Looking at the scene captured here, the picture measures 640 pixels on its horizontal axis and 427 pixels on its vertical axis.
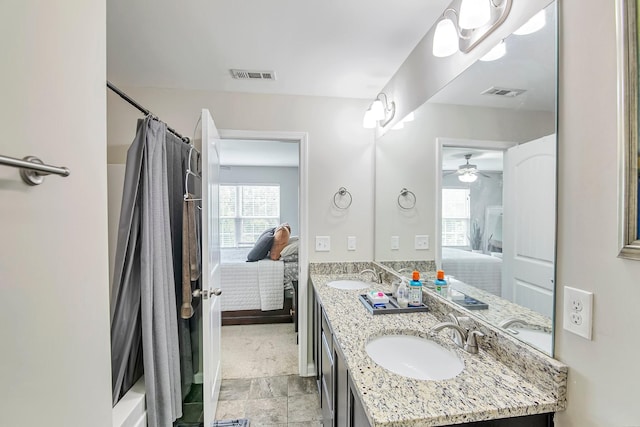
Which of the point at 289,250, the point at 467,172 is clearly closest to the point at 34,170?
the point at 467,172

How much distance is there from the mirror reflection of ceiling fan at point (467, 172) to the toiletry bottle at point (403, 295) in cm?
70

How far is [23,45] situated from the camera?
56 cm

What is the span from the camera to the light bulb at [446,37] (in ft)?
4.24

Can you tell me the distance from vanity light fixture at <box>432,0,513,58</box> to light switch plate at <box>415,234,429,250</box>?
1.13 m

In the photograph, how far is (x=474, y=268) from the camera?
1.46m

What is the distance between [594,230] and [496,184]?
52 centimetres

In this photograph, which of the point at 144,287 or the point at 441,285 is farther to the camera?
the point at 441,285

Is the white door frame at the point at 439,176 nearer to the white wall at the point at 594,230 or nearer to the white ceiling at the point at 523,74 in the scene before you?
the white ceiling at the point at 523,74

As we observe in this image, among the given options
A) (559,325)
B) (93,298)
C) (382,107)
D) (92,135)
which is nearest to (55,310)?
(93,298)

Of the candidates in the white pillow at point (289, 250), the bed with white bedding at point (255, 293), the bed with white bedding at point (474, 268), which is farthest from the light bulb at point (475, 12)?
the white pillow at point (289, 250)

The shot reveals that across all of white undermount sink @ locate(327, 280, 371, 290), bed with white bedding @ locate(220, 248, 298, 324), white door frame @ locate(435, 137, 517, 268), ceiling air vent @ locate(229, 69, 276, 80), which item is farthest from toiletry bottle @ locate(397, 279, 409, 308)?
bed with white bedding @ locate(220, 248, 298, 324)

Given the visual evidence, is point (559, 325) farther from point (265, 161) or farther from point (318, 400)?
point (265, 161)

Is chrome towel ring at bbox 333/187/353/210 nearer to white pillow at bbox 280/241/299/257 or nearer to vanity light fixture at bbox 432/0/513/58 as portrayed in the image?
vanity light fixture at bbox 432/0/513/58

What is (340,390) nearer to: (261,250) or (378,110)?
(378,110)
